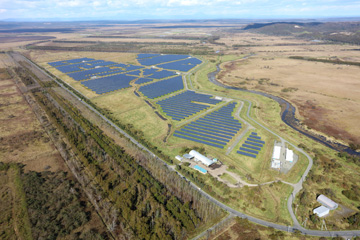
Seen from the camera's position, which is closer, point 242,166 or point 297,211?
point 297,211

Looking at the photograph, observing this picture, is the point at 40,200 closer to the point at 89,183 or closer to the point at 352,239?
the point at 89,183

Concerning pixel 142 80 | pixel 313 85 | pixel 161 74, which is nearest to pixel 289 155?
pixel 313 85

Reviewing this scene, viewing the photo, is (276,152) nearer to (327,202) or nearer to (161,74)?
(327,202)

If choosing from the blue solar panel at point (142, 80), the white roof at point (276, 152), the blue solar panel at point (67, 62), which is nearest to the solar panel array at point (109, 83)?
the blue solar panel at point (142, 80)

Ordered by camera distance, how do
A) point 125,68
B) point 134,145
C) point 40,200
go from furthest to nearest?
point 125,68
point 134,145
point 40,200

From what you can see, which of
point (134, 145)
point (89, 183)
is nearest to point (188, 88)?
point (134, 145)

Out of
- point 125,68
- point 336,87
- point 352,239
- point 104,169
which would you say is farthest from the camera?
point 125,68

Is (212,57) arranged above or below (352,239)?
above
